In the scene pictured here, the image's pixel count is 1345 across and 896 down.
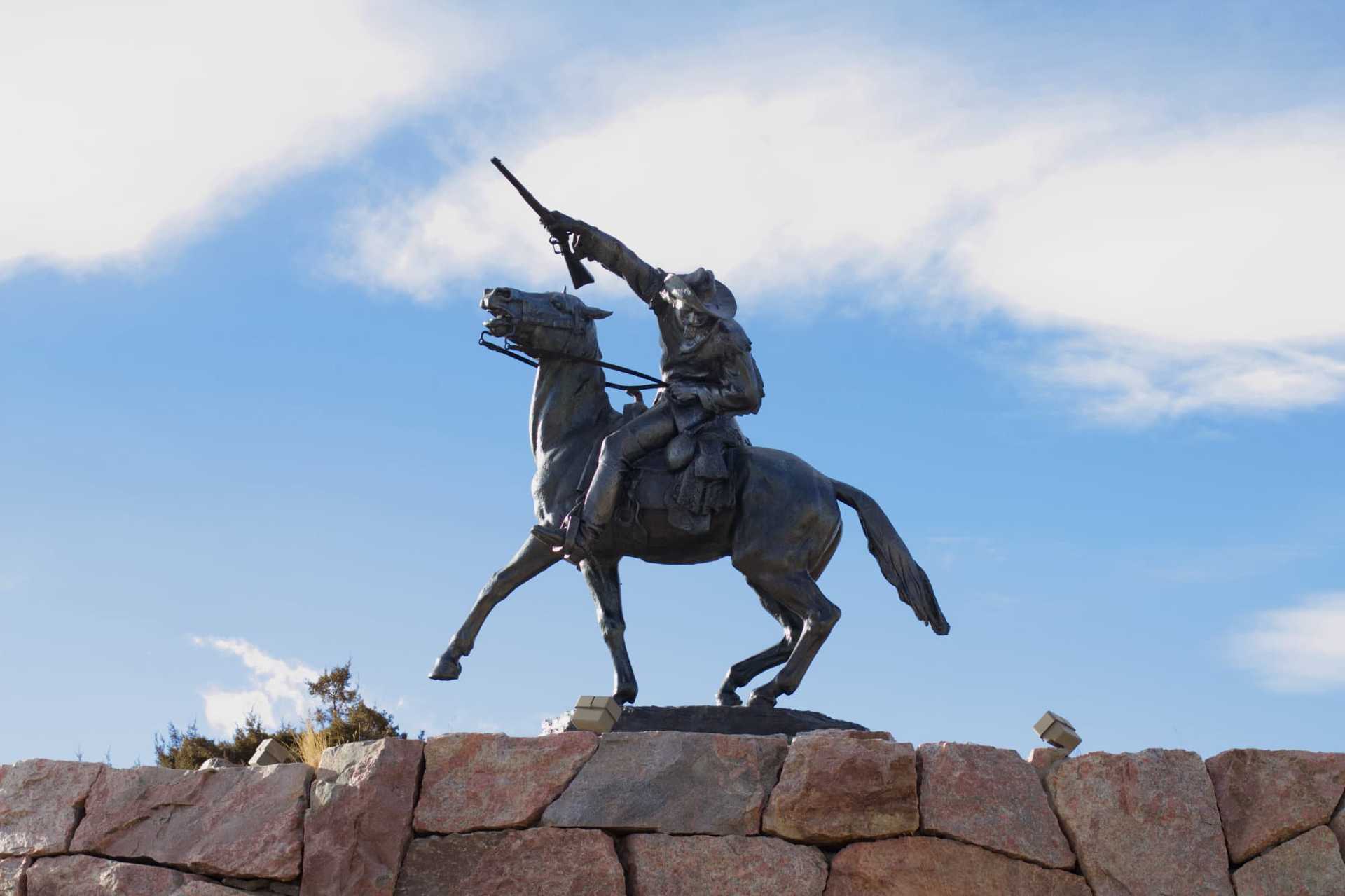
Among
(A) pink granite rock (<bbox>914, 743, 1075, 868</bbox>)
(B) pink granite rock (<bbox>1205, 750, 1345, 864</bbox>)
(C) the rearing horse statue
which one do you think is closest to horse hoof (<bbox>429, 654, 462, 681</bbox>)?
(C) the rearing horse statue

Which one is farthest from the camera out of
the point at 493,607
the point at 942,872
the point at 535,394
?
the point at 535,394

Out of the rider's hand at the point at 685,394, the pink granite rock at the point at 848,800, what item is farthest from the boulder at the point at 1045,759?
the rider's hand at the point at 685,394

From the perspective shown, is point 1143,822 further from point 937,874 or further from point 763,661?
point 763,661

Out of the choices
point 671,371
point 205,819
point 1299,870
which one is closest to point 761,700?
point 671,371

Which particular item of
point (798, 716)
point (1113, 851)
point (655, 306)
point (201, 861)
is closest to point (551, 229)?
point (655, 306)

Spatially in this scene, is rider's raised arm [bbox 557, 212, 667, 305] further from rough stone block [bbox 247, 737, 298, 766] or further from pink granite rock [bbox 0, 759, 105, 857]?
pink granite rock [bbox 0, 759, 105, 857]

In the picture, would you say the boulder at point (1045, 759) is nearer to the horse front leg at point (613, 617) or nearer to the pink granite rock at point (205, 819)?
the horse front leg at point (613, 617)

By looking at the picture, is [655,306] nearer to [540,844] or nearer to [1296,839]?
[540,844]

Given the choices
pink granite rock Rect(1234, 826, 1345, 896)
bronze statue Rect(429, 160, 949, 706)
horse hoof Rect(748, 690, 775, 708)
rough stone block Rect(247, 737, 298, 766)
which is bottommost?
pink granite rock Rect(1234, 826, 1345, 896)

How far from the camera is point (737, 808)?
761 cm

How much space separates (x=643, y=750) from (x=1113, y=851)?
7.15 ft

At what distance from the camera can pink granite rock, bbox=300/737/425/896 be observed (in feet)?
24.7

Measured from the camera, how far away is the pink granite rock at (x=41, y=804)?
805 centimetres

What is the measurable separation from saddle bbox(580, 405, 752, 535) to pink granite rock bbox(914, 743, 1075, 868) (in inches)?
73.3
